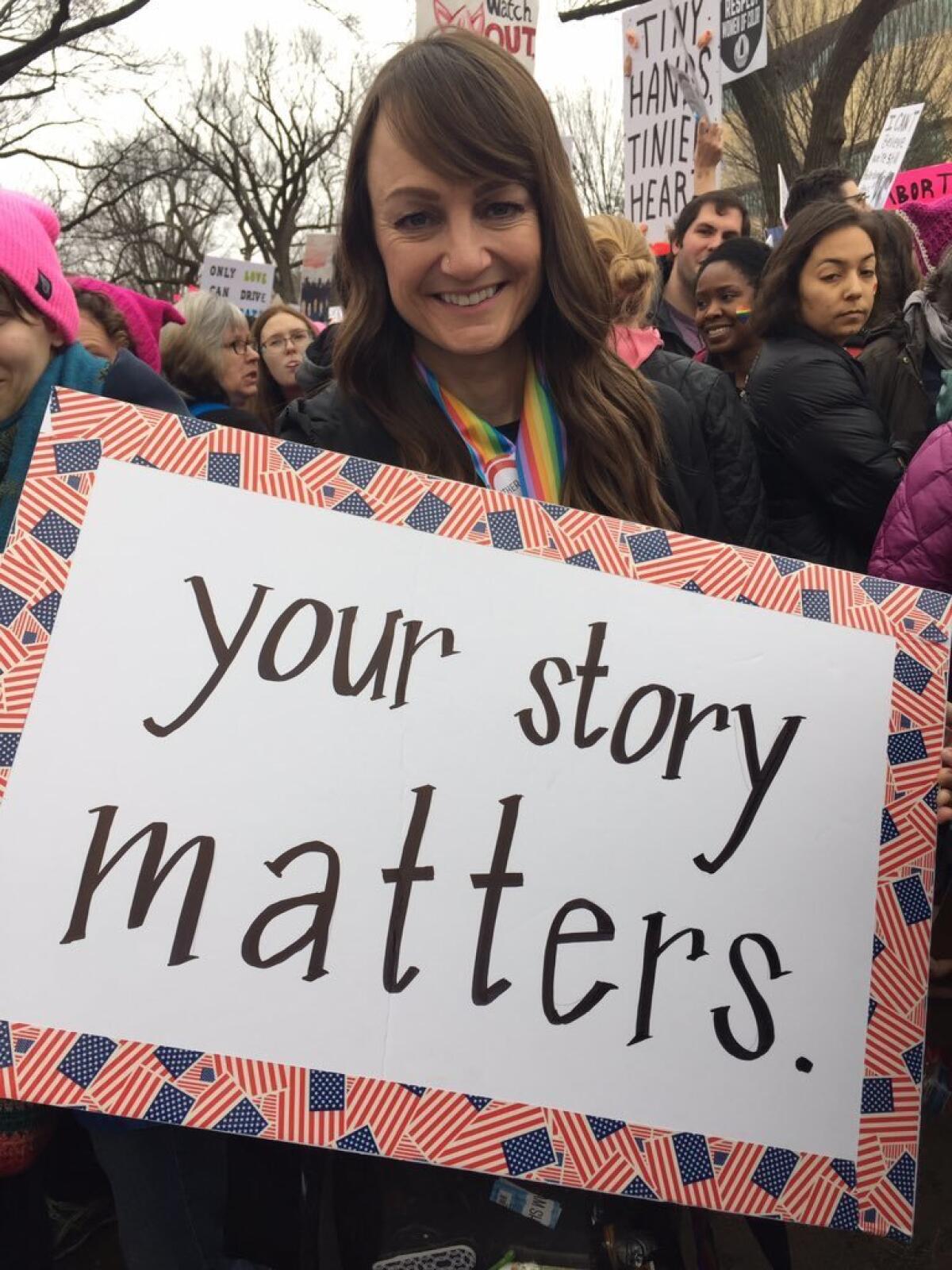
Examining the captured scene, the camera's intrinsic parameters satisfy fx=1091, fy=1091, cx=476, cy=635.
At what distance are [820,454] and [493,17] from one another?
9.30 ft

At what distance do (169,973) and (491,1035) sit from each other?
0.33 m

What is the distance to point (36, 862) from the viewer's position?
107cm

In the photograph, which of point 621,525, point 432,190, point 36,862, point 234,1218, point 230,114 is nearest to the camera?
point 36,862

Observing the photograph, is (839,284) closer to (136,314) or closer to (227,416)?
(227,416)

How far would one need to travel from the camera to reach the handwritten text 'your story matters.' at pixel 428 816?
109 cm

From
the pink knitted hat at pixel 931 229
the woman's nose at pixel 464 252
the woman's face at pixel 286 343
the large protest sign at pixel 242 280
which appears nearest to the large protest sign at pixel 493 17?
the woman's face at pixel 286 343

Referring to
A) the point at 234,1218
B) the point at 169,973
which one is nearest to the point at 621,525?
the point at 169,973

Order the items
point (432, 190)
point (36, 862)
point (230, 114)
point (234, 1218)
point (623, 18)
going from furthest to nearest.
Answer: point (230, 114)
point (623, 18)
point (234, 1218)
point (432, 190)
point (36, 862)

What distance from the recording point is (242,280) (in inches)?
377

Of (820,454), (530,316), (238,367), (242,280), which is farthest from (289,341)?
(242,280)

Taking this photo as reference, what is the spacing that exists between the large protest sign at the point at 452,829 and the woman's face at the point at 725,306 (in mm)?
2440

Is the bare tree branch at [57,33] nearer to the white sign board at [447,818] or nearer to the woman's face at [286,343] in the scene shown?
the woman's face at [286,343]

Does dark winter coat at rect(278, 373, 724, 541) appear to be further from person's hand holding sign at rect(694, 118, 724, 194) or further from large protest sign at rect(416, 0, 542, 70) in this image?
person's hand holding sign at rect(694, 118, 724, 194)

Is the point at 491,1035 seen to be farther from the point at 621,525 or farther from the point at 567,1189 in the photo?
the point at 621,525
